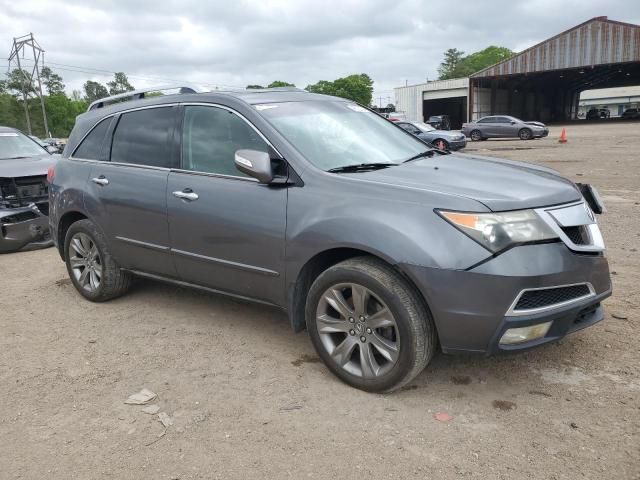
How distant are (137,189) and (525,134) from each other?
95.0ft

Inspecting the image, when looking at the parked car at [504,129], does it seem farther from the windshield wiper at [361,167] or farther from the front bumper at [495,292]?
the front bumper at [495,292]

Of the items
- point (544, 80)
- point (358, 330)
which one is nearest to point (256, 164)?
point (358, 330)

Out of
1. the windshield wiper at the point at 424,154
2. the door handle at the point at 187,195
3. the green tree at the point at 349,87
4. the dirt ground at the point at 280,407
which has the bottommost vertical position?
the dirt ground at the point at 280,407

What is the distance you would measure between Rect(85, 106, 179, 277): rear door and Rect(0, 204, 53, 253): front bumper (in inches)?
121

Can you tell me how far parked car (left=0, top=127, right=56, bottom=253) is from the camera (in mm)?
7109

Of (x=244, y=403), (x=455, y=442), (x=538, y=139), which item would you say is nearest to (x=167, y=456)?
(x=244, y=403)

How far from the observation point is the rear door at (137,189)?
4.18 metres

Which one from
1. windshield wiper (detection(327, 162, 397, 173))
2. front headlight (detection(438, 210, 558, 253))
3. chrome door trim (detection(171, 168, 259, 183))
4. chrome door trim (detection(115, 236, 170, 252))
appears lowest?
chrome door trim (detection(115, 236, 170, 252))

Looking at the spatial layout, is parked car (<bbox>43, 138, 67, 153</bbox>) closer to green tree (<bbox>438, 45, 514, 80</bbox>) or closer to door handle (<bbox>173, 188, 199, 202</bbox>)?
door handle (<bbox>173, 188, 199, 202</bbox>)

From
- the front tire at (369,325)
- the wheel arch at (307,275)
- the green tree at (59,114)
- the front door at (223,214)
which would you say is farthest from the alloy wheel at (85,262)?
the green tree at (59,114)

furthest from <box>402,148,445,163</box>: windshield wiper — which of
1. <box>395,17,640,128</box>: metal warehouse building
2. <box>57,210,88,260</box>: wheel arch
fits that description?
<box>395,17,640,128</box>: metal warehouse building

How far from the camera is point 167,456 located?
2750 mm

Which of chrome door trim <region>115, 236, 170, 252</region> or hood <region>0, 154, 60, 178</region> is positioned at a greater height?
hood <region>0, 154, 60, 178</region>

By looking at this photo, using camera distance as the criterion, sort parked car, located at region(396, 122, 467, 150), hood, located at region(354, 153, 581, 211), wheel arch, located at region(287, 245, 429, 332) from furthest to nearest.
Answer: parked car, located at region(396, 122, 467, 150), wheel arch, located at region(287, 245, 429, 332), hood, located at region(354, 153, 581, 211)
